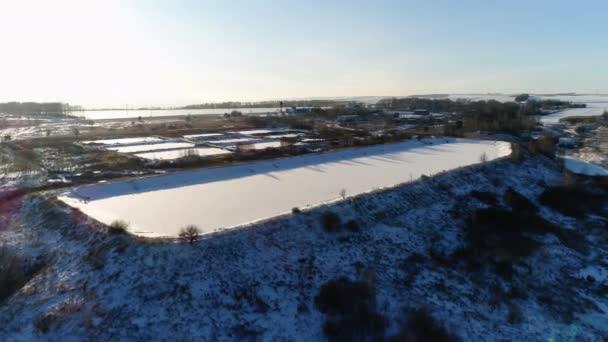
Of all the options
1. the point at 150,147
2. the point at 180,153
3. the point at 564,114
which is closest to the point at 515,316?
the point at 180,153

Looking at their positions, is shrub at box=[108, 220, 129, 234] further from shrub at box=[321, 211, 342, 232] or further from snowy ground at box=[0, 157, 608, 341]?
shrub at box=[321, 211, 342, 232]

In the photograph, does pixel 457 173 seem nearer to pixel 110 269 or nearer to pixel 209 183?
pixel 209 183

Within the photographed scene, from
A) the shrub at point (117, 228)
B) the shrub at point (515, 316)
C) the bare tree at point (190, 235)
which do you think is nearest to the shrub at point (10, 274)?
the shrub at point (117, 228)

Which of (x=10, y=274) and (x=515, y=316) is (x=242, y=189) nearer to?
(x=10, y=274)

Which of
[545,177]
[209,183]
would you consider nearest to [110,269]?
[209,183]

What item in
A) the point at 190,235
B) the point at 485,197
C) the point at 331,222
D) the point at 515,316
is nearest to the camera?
the point at 515,316

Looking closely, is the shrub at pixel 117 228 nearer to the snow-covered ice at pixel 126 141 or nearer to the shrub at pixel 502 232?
the shrub at pixel 502 232
